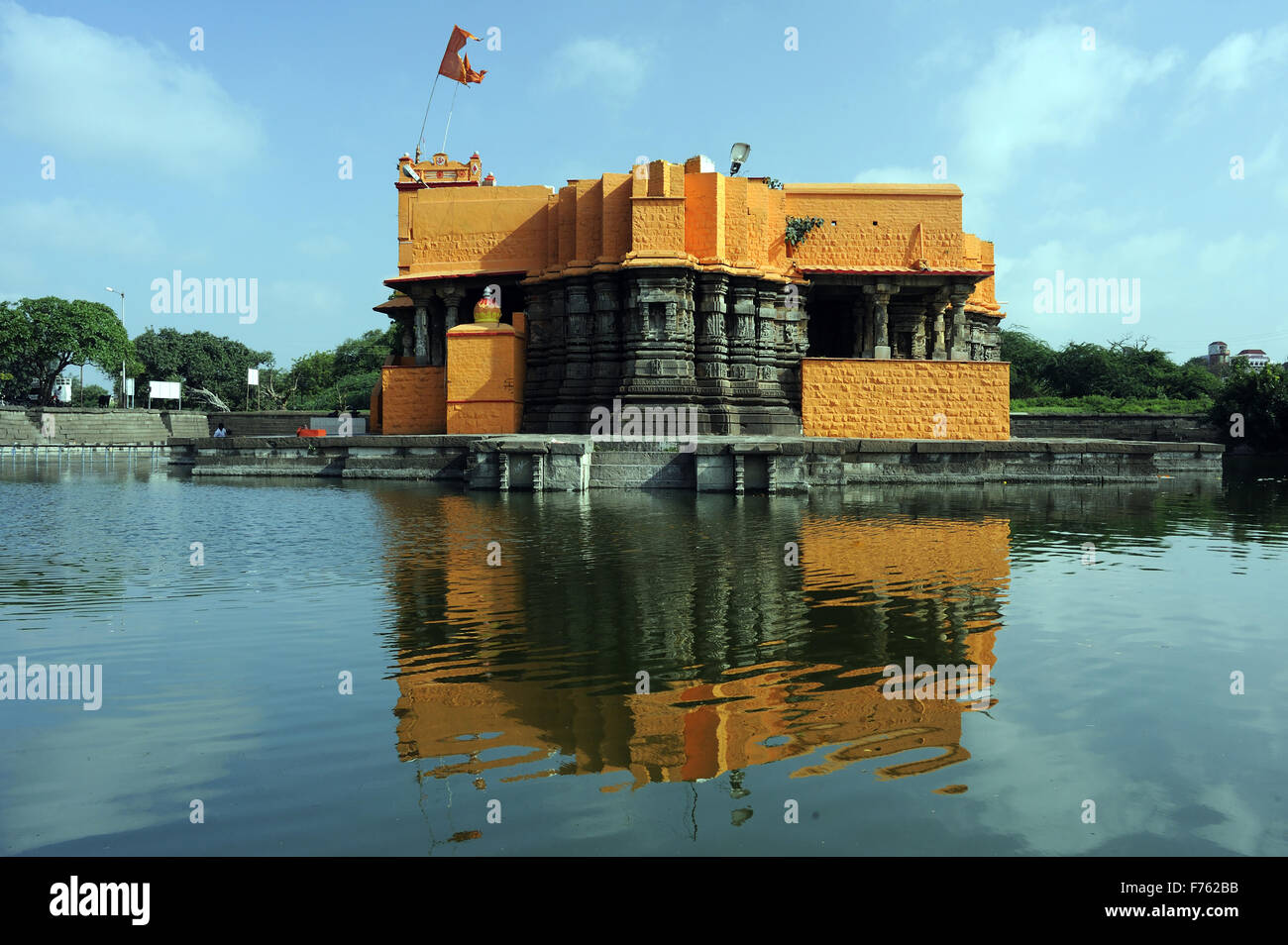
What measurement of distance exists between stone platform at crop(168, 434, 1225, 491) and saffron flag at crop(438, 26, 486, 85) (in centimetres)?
1445

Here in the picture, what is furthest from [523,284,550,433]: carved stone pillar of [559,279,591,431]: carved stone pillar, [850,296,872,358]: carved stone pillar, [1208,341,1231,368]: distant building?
[1208,341,1231,368]: distant building

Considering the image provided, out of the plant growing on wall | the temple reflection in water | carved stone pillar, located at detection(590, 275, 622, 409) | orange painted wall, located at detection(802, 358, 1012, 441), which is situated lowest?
the temple reflection in water

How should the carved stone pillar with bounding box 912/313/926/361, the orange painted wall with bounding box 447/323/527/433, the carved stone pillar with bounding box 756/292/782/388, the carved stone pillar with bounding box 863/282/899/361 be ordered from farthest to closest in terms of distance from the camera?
1. the carved stone pillar with bounding box 912/313/926/361
2. the carved stone pillar with bounding box 863/282/899/361
3. the orange painted wall with bounding box 447/323/527/433
4. the carved stone pillar with bounding box 756/292/782/388

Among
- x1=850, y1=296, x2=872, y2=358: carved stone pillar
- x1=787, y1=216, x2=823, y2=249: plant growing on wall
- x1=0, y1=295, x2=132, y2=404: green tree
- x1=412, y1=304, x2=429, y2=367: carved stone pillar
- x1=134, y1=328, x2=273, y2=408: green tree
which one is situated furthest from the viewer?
x1=134, y1=328, x2=273, y2=408: green tree

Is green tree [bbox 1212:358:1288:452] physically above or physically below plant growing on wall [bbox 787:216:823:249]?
below

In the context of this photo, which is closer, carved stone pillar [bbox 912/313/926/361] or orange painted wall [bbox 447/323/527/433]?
orange painted wall [bbox 447/323/527/433]

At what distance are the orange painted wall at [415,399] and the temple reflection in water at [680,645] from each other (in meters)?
14.5

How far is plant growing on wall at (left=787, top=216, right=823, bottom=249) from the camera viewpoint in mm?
24062

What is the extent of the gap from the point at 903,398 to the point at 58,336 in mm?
53762

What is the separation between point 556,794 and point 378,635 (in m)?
2.92

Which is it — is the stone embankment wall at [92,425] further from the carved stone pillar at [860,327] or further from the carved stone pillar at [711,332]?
the carved stone pillar at [860,327]

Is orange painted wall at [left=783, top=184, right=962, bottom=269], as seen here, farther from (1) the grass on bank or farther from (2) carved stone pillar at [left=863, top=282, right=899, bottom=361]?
(1) the grass on bank

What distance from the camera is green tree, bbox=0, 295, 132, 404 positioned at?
52344mm
